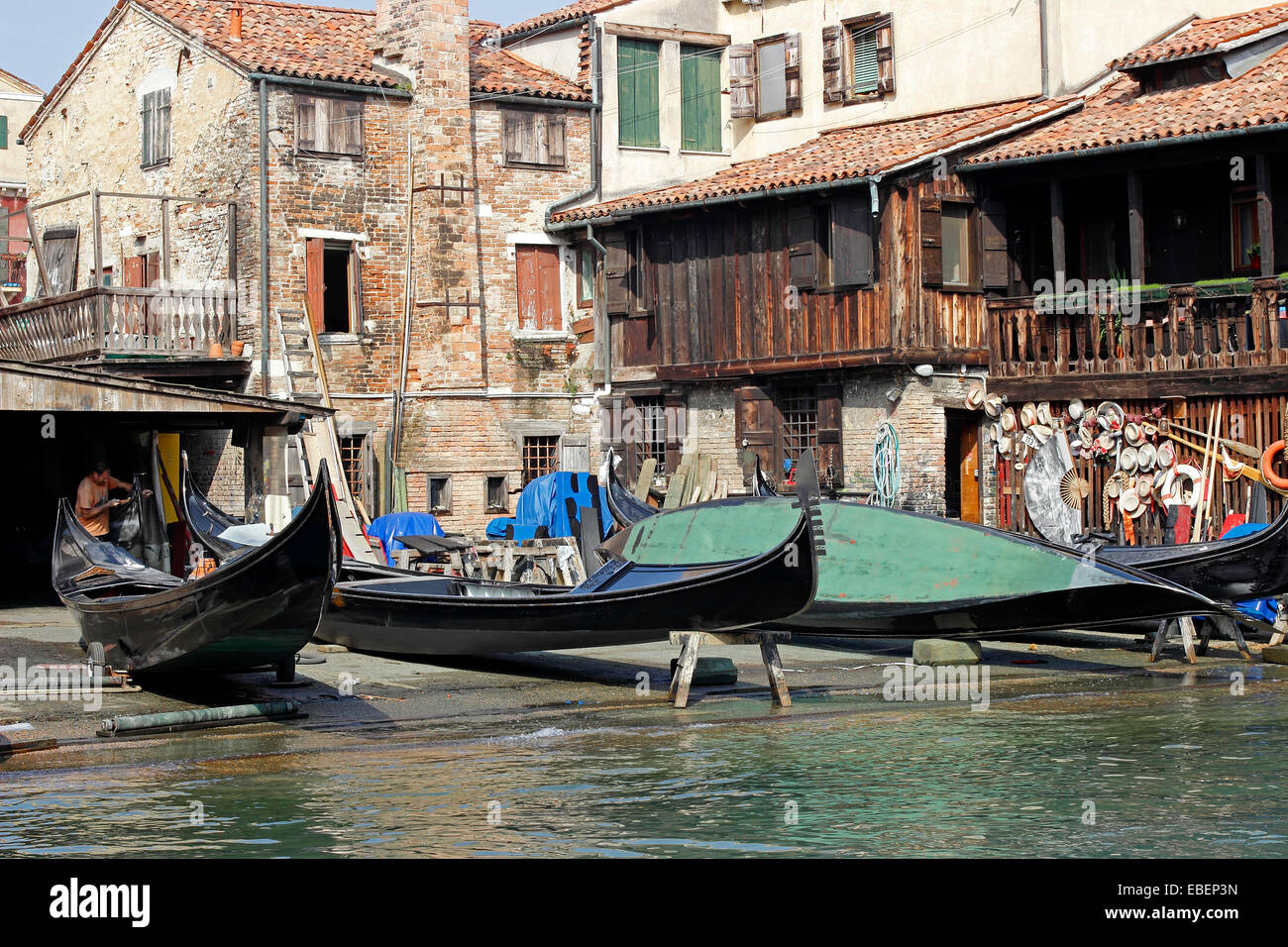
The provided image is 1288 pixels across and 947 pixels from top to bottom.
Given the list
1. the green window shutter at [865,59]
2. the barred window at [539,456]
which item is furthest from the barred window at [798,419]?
the green window shutter at [865,59]

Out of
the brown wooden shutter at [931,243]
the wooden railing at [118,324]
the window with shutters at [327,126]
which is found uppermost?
the window with shutters at [327,126]

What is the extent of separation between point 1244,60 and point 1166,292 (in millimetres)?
3728

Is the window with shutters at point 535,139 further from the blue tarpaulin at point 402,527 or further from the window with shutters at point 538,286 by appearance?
the blue tarpaulin at point 402,527

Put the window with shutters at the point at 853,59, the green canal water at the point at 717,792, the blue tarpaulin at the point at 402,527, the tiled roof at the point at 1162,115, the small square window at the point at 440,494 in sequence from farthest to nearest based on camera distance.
Result: the small square window at the point at 440,494, the window with shutters at the point at 853,59, the blue tarpaulin at the point at 402,527, the tiled roof at the point at 1162,115, the green canal water at the point at 717,792

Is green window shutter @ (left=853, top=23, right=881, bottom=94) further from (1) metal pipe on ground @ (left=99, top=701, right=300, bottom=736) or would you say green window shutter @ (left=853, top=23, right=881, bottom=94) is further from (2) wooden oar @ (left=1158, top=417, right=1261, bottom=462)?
(1) metal pipe on ground @ (left=99, top=701, right=300, bottom=736)

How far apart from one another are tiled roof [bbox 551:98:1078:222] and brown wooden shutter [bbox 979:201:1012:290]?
1.09 meters

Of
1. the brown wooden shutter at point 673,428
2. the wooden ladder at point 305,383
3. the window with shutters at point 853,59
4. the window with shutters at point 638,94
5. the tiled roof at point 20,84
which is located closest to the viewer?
the wooden ladder at point 305,383

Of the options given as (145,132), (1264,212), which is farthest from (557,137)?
(1264,212)

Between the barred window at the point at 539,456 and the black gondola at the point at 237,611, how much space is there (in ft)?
46.6

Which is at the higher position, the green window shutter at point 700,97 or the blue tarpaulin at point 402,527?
the green window shutter at point 700,97

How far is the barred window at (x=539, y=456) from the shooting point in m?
27.3

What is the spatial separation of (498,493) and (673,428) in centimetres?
317

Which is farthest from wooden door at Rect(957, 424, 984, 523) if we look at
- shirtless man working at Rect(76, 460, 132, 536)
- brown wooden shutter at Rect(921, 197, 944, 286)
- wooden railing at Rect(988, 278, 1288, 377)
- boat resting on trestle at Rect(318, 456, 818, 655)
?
shirtless man working at Rect(76, 460, 132, 536)
